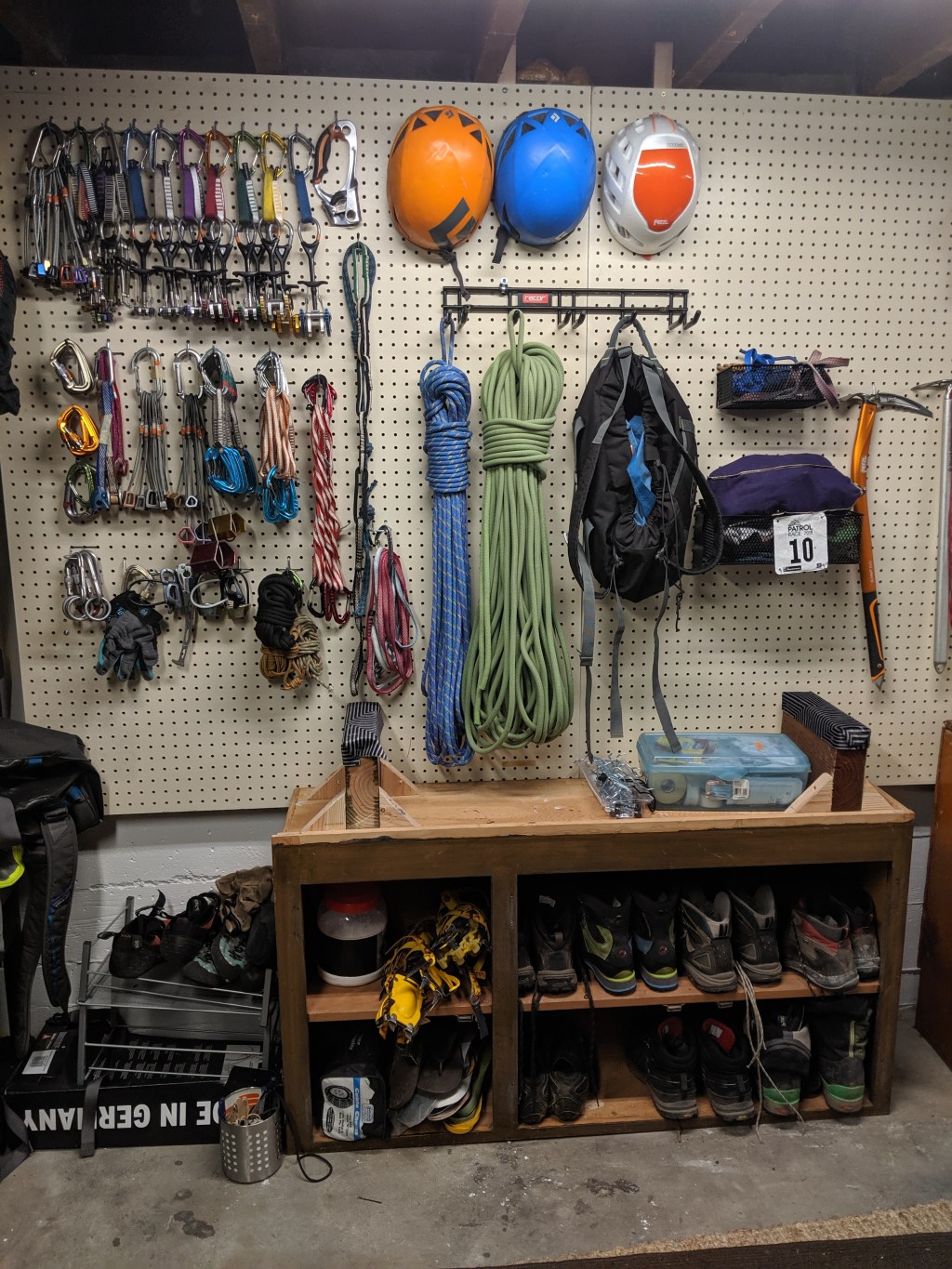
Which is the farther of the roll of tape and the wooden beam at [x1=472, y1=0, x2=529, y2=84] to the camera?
the roll of tape

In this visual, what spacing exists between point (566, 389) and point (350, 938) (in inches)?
59.1

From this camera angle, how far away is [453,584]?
2.18 m

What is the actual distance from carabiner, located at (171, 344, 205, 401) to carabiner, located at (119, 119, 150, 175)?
426 millimetres

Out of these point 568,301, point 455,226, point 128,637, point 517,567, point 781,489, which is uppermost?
point 455,226

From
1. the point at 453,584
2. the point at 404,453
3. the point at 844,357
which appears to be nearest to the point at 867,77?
the point at 844,357

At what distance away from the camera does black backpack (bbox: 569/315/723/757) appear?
210 centimetres

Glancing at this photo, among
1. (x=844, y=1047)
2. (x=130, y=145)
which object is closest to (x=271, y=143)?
(x=130, y=145)

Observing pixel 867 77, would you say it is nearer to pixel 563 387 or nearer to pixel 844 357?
pixel 844 357

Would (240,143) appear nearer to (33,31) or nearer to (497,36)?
(33,31)

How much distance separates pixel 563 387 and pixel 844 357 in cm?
76

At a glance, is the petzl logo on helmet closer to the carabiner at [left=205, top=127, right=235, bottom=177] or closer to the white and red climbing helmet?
the white and red climbing helmet

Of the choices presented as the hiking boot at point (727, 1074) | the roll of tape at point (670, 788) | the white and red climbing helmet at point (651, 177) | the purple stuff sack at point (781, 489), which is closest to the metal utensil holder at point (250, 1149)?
the hiking boot at point (727, 1074)

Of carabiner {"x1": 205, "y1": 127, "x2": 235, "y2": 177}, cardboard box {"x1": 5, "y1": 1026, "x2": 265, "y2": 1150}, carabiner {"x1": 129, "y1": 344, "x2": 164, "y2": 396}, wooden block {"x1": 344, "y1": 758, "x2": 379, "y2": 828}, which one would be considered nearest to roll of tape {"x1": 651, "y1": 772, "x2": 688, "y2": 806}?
wooden block {"x1": 344, "y1": 758, "x2": 379, "y2": 828}

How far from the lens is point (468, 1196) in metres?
1.98
